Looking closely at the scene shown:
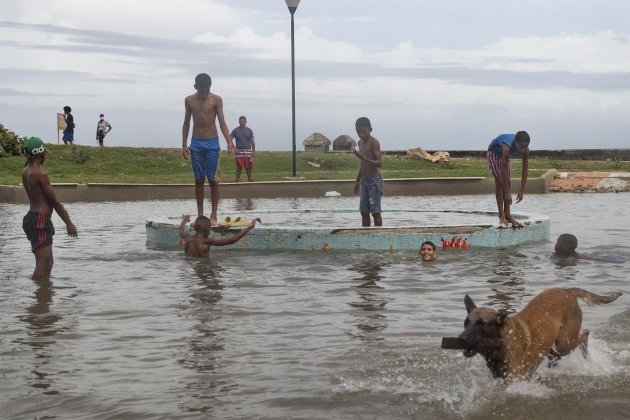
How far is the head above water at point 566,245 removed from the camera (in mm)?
11108

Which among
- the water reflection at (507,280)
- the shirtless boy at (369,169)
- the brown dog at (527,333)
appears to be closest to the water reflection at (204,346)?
the brown dog at (527,333)

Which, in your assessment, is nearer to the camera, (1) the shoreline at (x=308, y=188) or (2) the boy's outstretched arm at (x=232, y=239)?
(2) the boy's outstretched arm at (x=232, y=239)

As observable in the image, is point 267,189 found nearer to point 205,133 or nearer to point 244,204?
point 244,204

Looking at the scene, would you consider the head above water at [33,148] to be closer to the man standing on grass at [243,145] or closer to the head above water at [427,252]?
the head above water at [427,252]

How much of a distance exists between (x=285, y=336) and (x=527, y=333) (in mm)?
2485

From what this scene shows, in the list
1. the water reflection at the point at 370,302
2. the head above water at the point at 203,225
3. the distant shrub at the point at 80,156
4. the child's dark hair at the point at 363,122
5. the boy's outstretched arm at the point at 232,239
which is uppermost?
the child's dark hair at the point at 363,122

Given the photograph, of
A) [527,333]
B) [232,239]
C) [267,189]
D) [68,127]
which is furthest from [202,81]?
[68,127]

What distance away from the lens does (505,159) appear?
482 inches

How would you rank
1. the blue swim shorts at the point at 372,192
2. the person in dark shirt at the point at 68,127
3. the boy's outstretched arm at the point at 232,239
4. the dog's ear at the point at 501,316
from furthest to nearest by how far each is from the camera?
the person in dark shirt at the point at 68,127 < the blue swim shorts at the point at 372,192 < the boy's outstretched arm at the point at 232,239 < the dog's ear at the point at 501,316

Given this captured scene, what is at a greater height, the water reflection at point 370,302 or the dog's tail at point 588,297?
the dog's tail at point 588,297

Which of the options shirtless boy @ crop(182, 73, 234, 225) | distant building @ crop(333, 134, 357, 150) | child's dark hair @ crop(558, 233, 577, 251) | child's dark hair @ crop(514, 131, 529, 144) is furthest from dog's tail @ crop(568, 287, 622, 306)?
distant building @ crop(333, 134, 357, 150)

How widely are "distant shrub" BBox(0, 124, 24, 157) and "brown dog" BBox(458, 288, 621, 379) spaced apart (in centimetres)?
2690

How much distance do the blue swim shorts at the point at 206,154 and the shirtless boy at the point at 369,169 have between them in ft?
6.73

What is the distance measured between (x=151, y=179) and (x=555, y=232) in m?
14.0
